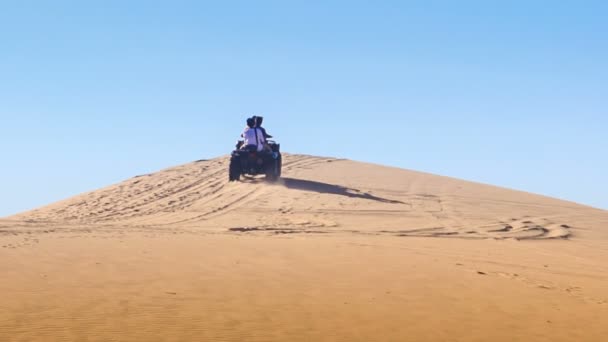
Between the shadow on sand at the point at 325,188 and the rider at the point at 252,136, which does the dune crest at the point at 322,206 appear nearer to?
the shadow on sand at the point at 325,188

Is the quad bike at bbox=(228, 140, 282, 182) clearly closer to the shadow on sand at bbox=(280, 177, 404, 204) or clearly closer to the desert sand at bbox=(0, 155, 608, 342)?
the shadow on sand at bbox=(280, 177, 404, 204)

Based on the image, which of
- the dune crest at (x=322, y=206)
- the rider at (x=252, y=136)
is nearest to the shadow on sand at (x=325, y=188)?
the dune crest at (x=322, y=206)

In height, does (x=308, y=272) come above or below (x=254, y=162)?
below

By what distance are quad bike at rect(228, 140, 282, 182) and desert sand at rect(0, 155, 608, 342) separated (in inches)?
84.6

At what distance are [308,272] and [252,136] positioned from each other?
15.3 m

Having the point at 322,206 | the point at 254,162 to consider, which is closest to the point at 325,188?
the point at 254,162

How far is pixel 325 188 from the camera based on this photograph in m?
27.0

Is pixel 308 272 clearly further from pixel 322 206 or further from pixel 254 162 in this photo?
pixel 254 162

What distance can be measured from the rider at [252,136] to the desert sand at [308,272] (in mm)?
2147

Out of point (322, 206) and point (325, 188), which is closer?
point (322, 206)

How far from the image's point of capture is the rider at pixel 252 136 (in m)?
26.8


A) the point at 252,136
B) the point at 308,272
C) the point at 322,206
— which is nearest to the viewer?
the point at 308,272

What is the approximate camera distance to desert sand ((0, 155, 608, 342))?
27.9 feet

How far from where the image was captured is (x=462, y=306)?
9.83 m
